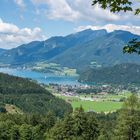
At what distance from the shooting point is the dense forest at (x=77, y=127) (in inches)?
2055

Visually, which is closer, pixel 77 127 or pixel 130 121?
pixel 130 121

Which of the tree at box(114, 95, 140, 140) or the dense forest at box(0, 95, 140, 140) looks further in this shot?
the dense forest at box(0, 95, 140, 140)

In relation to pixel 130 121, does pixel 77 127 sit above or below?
below

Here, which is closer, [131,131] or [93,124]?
[131,131]

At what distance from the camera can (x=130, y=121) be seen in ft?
172

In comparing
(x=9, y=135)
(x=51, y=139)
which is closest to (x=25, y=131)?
(x=9, y=135)

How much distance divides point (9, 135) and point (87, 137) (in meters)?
19.1

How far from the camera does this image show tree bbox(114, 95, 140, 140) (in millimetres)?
51591

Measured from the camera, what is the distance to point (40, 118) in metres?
101

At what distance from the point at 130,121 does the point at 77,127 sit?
25.9 m

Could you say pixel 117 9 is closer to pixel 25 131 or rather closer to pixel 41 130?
pixel 25 131

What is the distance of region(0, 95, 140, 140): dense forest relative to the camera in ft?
171

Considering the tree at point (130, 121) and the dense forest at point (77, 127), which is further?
the dense forest at point (77, 127)

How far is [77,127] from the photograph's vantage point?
254 feet
